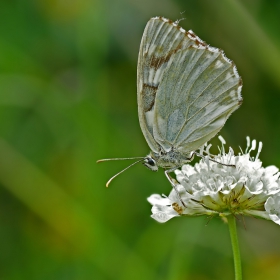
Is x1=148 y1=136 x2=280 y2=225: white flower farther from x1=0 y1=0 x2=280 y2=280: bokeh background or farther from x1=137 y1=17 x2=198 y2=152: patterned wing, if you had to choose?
x1=0 y1=0 x2=280 y2=280: bokeh background

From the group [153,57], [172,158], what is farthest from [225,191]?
[153,57]

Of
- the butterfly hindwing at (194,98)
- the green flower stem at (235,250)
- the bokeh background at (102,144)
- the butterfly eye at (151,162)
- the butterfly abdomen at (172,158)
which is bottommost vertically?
the bokeh background at (102,144)

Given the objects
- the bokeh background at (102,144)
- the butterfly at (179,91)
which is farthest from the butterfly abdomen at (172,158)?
the bokeh background at (102,144)

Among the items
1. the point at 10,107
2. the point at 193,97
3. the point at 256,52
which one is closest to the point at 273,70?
the point at 256,52

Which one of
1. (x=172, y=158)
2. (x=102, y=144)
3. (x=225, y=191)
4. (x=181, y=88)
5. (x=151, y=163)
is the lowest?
(x=102, y=144)

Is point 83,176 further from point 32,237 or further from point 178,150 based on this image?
point 178,150

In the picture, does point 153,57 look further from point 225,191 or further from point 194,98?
point 225,191

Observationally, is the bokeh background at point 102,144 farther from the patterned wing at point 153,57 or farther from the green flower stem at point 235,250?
the green flower stem at point 235,250
